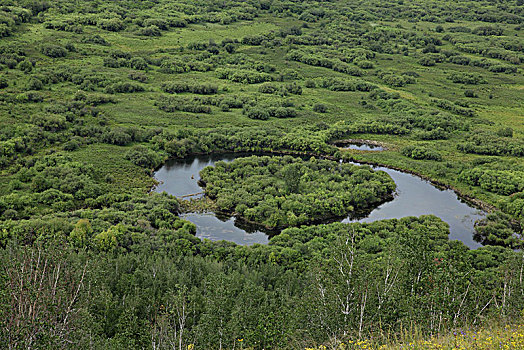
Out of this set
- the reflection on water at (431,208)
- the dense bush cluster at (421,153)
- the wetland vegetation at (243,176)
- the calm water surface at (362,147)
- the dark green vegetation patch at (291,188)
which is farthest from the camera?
the calm water surface at (362,147)

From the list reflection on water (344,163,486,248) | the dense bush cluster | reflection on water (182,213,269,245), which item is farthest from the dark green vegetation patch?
the dense bush cluster

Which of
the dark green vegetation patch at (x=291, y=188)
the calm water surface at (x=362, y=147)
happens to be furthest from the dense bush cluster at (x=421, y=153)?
the dark green vegetation patch at (x=291, y=188)

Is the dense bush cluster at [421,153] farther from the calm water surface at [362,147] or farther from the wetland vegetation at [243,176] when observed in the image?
the calm water surface at [362,147]

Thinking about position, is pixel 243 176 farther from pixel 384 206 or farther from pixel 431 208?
pixel 431 208

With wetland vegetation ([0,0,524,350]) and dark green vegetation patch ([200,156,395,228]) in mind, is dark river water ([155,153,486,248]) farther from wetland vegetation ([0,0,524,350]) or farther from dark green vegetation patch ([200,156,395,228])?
dark green vegetation patch ([200,156,395,228])

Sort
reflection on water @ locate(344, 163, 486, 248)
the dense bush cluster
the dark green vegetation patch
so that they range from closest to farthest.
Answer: the dark green vegetation patch → reflection on water @ locate(344, 163, 486, 248) → the dense bush cluster

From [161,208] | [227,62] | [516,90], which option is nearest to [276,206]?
[161,208]
